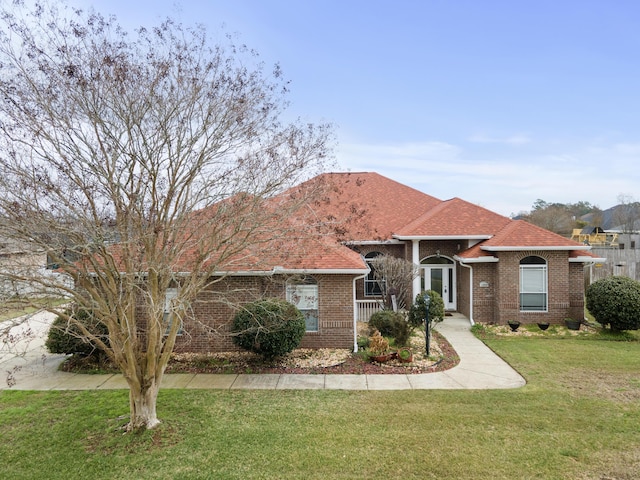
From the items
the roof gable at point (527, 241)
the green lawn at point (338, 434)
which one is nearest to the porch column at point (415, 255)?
the roof gable at point (527, 241)

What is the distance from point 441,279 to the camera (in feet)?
59.1

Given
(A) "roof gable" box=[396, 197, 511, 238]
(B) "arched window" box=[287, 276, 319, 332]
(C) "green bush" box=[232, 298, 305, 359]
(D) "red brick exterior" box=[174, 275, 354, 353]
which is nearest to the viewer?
(C) "green bush" box=[232, 298, 305, 359]

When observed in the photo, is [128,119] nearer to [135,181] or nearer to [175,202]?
[135,181]

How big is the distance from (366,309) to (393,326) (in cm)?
387

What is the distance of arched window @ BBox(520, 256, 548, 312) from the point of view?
49.7 feet

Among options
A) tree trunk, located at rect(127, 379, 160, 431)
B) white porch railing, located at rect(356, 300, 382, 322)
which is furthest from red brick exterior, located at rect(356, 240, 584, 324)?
tree trunk, located at rect(127, 379, 160, 431)

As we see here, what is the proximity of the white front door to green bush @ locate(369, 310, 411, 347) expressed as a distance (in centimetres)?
541

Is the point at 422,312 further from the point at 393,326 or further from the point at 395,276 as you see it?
the point at 395,276

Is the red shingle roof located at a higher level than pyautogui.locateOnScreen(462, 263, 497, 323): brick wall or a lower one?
higher

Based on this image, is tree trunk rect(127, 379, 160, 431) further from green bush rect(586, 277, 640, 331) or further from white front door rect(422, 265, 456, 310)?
green bush rect(586, 277, 640, 331)

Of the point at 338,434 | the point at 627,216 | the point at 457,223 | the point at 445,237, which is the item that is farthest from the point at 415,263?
the point at 627,216

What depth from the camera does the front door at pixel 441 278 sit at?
59.0 feet

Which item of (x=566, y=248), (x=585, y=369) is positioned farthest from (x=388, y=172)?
(x=585, y=369)

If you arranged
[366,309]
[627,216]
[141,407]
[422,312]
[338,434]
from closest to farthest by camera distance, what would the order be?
[338,434]
[141,407]
[422,312]
[366,309]
[627,216]
